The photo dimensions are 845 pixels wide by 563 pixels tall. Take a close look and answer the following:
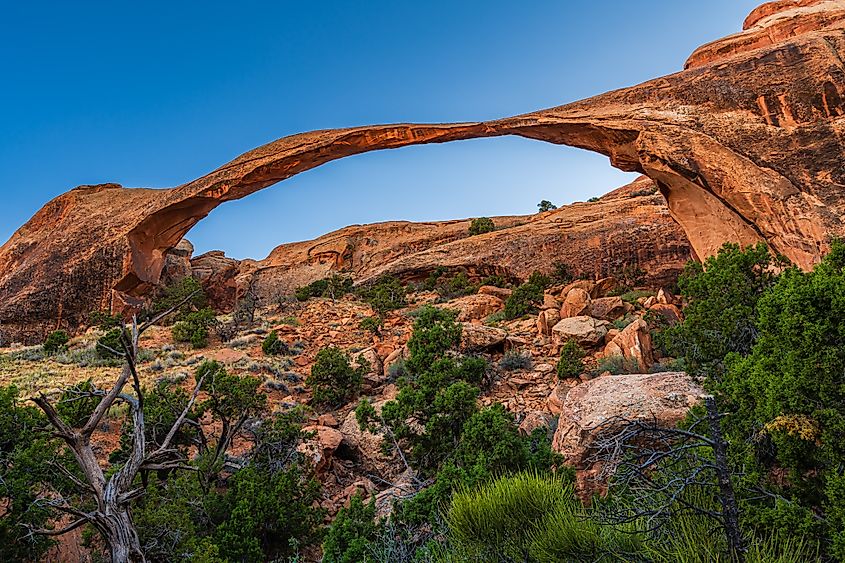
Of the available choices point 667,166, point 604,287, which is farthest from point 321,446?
point 604,287

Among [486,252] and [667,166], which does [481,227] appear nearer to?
[486,252]

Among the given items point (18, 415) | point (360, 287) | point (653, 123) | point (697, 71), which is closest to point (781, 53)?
point (697, 71)

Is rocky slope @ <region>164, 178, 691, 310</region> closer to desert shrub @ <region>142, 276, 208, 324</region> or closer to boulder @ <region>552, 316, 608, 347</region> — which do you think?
desert shrub @ <region>142, 276, 208, 324</region>

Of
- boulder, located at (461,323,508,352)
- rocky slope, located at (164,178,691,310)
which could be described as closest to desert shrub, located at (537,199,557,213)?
rocky slope, located at (164,178,691,310)

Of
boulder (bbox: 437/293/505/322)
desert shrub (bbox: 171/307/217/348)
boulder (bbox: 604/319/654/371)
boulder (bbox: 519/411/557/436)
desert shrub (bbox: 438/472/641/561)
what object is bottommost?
boulder (bbox: 604/319/654/371)

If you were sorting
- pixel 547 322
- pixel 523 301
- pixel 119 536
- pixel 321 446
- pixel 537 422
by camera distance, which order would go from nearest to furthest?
1. pixel 119 536
2. pixel 537 422
3. pixel 321 446
4. pixel 547 322
5. pixel 523 301

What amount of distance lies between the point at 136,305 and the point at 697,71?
17224 mm

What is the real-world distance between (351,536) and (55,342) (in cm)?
1469

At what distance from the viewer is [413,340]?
8.98 m

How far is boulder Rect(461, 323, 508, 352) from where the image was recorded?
12102 millimetres

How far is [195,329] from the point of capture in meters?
16.2

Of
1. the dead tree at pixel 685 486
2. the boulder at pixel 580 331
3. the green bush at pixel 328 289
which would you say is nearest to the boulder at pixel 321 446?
the dead tree at pixel 685 486

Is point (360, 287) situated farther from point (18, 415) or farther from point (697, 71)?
point (18, 415)

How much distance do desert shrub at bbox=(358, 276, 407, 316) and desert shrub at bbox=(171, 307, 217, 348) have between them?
5325 mm
